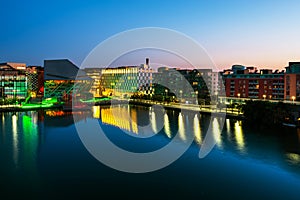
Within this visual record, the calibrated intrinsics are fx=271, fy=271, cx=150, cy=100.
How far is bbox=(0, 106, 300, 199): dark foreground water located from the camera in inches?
97.7

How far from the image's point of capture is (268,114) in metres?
6.09

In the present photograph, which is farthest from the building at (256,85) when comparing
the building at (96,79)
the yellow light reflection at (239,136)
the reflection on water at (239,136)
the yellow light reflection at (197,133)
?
the building at (96,79)

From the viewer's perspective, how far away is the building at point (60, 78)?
11555 mm

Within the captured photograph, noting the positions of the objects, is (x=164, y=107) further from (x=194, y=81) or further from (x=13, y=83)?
(x=13, y=83)

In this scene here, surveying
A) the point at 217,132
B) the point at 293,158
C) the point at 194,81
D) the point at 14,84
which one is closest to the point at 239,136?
the point at 217,132

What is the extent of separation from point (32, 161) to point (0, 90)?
27.1 ft

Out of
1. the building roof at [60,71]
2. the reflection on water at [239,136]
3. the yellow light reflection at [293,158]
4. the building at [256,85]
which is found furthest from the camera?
the building roof at [60,71]

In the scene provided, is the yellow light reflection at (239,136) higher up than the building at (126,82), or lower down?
lower down

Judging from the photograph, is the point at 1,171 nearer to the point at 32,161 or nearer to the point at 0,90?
the point at 32,161

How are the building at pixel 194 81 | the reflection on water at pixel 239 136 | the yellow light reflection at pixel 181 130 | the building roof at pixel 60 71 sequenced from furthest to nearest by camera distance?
the building at pixel 194 81
the building roof at pixel 60 71
the yellow light reflection at pixel 181 130
the reflection on water at pixel 239 136

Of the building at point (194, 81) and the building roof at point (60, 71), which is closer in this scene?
the building roof at point (60, 71)

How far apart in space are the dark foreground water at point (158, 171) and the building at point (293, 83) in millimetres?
3915

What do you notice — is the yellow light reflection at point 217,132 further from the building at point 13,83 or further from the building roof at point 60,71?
the building at point 13,83

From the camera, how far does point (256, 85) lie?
9797mm
